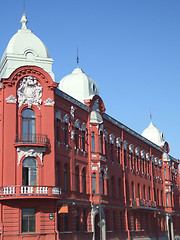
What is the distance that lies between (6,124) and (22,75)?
4.79m

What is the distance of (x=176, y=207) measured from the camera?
266ft

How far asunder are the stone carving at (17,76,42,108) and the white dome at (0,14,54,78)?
1961mm

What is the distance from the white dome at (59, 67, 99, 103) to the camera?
4938 centimetres

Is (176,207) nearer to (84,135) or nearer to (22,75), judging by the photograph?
(84,135)

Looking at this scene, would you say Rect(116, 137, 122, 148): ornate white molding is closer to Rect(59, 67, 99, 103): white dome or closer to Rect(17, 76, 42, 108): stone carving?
Rect(59, 67, 99, 103): white dome

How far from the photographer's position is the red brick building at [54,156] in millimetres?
36406

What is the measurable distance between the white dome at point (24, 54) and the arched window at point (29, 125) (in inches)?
169

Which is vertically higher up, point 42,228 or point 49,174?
point 49,174

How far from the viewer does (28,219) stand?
36.3 meters

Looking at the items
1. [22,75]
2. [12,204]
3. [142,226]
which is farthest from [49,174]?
[142,226]

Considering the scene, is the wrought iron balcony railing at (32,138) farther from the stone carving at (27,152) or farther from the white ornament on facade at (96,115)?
the white ornament on facade at (96,115)

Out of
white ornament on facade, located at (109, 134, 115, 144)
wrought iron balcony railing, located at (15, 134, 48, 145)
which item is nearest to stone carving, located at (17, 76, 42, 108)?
wrought iron balcony railing, located at (15, 134, 48, 145)

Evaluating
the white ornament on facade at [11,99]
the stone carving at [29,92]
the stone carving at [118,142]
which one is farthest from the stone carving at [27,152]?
the stone carving at [118,142]

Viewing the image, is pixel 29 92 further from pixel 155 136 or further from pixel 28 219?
pixel 155 136
